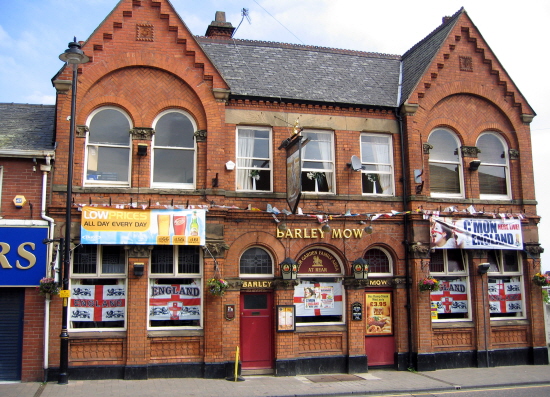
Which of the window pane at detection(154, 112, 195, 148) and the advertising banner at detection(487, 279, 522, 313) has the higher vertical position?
the window pane at detection(154, 112, 195, 148)

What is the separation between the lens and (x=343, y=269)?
15.8m

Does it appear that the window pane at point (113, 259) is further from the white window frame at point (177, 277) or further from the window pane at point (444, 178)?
the window pane at point (444, 178)

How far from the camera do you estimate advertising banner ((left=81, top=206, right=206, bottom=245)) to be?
13.6 metres

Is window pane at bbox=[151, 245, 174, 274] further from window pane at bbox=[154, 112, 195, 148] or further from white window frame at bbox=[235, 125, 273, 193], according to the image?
window pane at bbox=[154, 112, 195, 148]

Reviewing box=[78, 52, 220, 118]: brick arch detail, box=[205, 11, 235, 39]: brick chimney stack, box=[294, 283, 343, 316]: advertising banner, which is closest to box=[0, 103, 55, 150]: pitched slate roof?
box=[78, 52, 220, 118]: brick arch detail

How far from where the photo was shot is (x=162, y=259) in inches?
571

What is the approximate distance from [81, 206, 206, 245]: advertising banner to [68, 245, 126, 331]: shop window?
639 millimetres

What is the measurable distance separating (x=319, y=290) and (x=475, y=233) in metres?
5.23

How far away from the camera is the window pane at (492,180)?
17328 millimetres

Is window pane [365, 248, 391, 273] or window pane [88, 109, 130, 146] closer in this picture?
window pane [88, 109, 130, 146]

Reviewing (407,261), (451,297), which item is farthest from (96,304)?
(451,297)

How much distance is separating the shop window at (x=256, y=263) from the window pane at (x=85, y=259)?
402cm

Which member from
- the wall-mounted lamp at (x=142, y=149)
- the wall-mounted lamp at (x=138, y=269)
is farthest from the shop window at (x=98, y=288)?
the wall-mounted lamp at (x=142, y=149)

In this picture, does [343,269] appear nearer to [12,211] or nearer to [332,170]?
[332,170]
